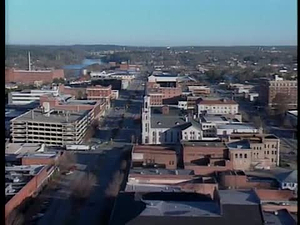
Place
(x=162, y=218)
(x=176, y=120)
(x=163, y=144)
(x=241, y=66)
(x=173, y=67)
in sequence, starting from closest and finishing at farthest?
(x=162, y=218) → (x=163, y=144) → (x=176, y=120) → (x=241, y=66) → (x=173, y=67)

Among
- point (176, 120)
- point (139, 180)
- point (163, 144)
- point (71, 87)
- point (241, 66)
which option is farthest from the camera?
point (241, 66)

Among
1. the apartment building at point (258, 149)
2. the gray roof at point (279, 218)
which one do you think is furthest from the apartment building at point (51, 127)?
the gray roof at point (279, 218)

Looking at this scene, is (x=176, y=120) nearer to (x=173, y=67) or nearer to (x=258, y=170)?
(x=258, y=170)

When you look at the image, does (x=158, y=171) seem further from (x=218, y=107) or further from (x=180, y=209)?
(x=218, y=107)

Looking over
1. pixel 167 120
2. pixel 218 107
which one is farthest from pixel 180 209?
pixel 218 107

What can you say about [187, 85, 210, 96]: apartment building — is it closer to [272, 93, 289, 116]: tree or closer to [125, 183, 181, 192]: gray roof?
[272, 93, 289, 116]: tree

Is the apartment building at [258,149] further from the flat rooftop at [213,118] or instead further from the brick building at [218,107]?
the brick building at [218,107]

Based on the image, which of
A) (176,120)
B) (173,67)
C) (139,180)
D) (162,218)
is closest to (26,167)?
(139,180)
